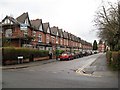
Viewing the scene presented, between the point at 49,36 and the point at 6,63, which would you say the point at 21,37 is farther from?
the point at 49,36

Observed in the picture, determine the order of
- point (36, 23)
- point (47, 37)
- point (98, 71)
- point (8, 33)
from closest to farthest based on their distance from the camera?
point (98, 71) < point (8, 33) < point (36, 23) < point (47, 37)

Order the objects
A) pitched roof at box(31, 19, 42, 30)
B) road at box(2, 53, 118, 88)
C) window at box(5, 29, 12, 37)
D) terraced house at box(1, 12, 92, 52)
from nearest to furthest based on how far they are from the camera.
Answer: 1. road at box(2, 53, 118, 88)
2. terraced house at box(1, 12, 92, 52)
3. window at box(5, 29, 12, 37)
4. pitched roof at box(31, 19, 42, 30)

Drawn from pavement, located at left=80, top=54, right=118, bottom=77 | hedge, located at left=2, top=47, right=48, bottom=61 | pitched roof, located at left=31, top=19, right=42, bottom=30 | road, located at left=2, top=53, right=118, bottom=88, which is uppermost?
pitched roof, located at left=31, top=19, right=42, bottom=30

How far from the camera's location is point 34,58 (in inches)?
1508

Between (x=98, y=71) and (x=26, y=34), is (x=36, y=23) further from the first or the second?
(x=98, y=71)

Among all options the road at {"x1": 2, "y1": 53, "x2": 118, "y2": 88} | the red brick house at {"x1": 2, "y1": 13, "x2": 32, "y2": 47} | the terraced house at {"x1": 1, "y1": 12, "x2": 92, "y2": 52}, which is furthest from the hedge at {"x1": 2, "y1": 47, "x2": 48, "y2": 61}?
the road at {"x1": 2, "y1": 53, "x2": 118, "y2": 88}

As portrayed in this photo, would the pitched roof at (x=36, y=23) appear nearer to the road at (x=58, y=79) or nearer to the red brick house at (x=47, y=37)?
the red brick house at (x=47, y=37)

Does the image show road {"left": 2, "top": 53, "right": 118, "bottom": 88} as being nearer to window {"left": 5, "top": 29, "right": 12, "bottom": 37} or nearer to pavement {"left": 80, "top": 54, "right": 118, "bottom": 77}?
pavement {"left": 80, "top": 54, "right": 118, "bottom": 77}

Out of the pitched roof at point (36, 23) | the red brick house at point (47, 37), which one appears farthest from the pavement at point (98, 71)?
the red brick house at point (47, 37)

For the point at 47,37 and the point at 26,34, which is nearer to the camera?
the point at 26,34

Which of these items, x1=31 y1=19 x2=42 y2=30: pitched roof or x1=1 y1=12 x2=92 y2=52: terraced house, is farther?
x1=31 y1=19 x2=42 y2=30: pitched roof

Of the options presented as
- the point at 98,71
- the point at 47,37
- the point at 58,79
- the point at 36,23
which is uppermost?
the point at 36,23

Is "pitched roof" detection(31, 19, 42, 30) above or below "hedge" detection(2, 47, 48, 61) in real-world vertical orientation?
above

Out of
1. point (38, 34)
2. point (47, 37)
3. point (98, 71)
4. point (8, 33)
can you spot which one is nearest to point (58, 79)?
point (98, 71)
